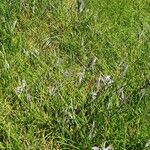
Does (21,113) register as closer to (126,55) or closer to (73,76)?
(73,76)

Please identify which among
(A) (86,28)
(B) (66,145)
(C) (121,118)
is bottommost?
(B) (66,145)

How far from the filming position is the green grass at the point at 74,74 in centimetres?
263

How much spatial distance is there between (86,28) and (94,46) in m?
0.28

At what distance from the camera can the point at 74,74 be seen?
123 inches

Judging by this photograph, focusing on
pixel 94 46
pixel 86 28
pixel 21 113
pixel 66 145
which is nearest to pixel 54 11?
pixel 86 28

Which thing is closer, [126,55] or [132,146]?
[132,146]

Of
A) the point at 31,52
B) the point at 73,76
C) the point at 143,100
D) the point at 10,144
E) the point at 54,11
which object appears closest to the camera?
the point at 10,144

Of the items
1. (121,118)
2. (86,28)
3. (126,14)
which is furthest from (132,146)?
(126,14)

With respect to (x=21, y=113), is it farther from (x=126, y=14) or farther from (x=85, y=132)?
(x=126, y=14)

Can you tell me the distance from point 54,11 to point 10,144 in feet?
5.60

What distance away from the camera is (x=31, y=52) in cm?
324

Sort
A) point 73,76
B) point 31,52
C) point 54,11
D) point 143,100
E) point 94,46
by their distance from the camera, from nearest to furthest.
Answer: point 143,100, point 73,76, point 31,52, point 94,46, point 54,11

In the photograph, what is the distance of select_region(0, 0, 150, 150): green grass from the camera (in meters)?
2.63

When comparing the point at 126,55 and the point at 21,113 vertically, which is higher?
the point at 126,55
